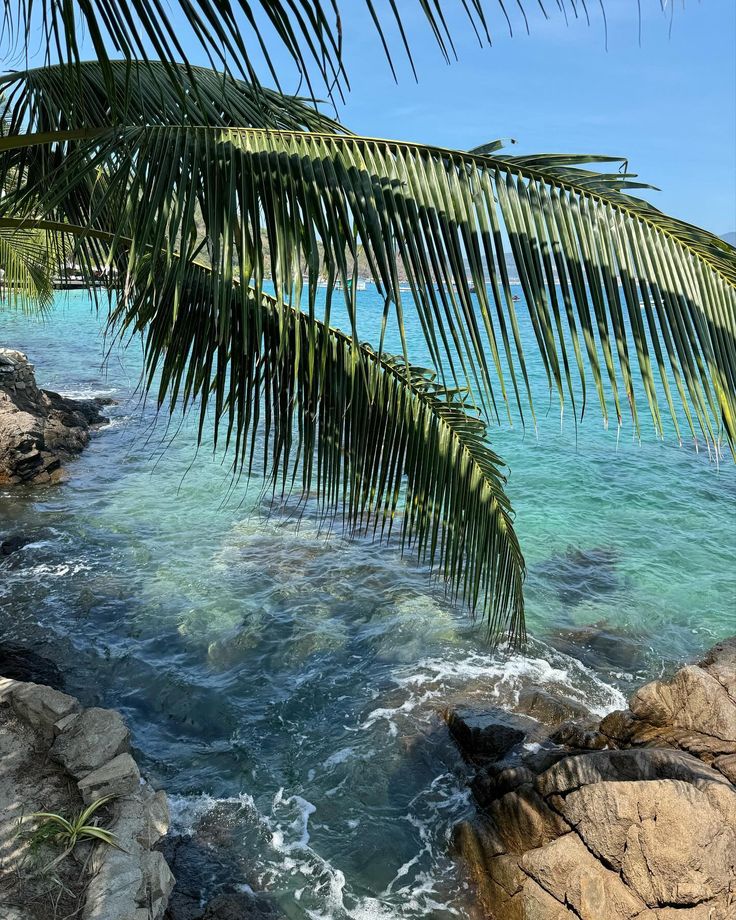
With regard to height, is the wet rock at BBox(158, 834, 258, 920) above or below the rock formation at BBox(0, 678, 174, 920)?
below

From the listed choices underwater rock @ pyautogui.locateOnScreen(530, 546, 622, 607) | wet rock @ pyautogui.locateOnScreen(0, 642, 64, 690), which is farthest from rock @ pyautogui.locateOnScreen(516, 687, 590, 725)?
wet rock @ pyautogui.locateOnScreen(0, 642, 64, 690)

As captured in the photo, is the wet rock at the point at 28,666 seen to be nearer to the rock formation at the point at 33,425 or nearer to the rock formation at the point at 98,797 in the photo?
the rock formation at the point at 98,797

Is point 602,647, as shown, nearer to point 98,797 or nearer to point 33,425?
point 98,797

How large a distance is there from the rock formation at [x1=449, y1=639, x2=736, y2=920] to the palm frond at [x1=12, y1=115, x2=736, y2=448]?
176 inches

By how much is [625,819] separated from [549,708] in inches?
109

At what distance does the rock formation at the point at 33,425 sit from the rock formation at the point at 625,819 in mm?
11346

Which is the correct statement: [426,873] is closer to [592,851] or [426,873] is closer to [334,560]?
[592,851]

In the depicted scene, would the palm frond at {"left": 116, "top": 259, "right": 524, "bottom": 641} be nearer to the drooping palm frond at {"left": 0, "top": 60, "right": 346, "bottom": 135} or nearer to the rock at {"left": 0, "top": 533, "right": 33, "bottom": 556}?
the drooping palm frond at {"left": 0, "top": 60, "right": 346, "bottom": 135}

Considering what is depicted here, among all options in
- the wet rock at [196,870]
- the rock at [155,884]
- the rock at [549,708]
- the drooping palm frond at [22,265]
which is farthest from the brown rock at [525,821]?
the drooping palm frond at [22,265]

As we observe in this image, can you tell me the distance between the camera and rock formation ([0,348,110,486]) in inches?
561

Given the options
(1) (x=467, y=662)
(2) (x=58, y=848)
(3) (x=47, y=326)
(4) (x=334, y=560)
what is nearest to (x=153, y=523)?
(4) (x=334, y=560)

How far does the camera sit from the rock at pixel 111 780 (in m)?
5.50

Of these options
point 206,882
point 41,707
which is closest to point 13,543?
point 41,707

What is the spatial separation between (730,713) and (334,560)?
683cm
